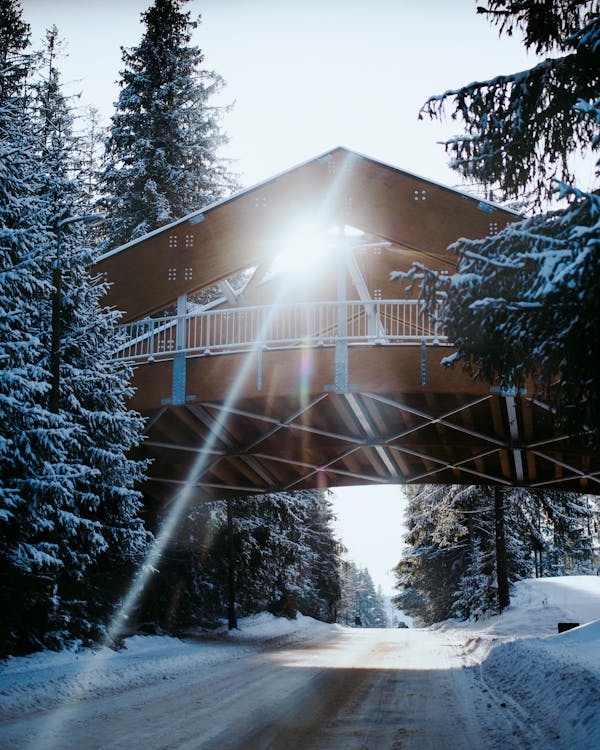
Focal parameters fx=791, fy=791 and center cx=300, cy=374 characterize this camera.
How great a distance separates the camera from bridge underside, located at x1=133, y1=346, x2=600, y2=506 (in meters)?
17.9

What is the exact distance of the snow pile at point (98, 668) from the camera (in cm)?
1150

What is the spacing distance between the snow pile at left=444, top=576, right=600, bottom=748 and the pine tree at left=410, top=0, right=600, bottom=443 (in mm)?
2956

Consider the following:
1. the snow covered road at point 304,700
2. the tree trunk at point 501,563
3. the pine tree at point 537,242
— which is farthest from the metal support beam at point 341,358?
the tree trunk at point 501,563

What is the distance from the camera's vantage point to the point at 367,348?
1798 centimetres

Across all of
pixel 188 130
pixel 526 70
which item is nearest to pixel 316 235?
pixel 526 70

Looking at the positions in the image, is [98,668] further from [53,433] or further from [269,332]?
[269,332]

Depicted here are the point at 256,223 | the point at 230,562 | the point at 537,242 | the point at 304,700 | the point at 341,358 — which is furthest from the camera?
the point at 230,562

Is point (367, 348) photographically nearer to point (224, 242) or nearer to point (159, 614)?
point (224, 242)

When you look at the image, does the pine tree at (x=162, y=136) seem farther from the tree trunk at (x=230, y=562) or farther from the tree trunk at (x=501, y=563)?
the tree trunk at (x=501, y=563)

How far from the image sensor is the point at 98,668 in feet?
47.4

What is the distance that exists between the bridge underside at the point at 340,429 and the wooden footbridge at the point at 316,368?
0.05 meters

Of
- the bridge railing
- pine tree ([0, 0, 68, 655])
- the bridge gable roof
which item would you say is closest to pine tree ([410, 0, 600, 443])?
the bridge railing

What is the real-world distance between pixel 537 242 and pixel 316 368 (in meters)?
10.7

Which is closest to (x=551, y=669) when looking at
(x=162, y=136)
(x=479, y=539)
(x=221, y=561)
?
(x=221, y=561)
